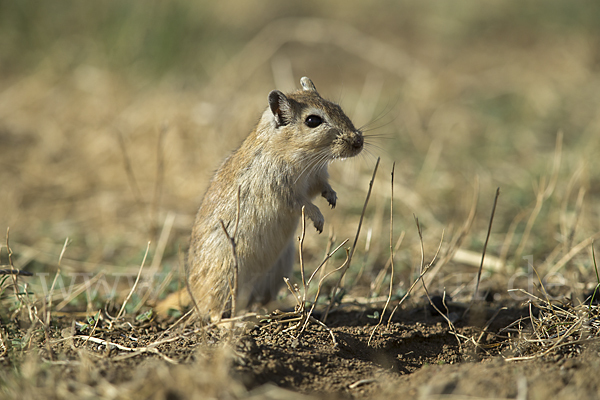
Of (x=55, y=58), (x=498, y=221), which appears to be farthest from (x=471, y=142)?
(x=55, y=58)

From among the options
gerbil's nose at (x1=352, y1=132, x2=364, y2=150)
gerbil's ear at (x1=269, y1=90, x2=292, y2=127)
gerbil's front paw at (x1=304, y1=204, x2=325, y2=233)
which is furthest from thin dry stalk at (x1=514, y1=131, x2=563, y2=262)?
gerbil's ear at (x1=269, y1=90, x2=292, y2=127)

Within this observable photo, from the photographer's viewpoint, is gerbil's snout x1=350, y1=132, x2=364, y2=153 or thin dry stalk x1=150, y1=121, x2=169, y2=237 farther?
thin dry stalk x1=150, y1=121, x2=169, y2=237

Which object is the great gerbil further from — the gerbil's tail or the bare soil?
the bare soil

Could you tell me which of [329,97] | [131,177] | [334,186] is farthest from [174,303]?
[329,97]

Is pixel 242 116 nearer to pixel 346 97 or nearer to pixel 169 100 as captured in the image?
pixel 169 100

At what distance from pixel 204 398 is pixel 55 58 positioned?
8745 mm

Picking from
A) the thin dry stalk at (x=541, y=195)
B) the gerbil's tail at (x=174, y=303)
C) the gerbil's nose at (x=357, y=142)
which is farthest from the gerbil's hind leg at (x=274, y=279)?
the thin dry stalk at (x=541, y=195)

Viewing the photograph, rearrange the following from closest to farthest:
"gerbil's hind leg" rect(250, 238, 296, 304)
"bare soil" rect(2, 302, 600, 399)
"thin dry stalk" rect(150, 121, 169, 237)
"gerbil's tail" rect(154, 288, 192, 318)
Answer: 1. "bare soil" rect(2, 302, 600, 399)
2. "gerbil's tail" rect(154, 288, 192, 318)
3. "gerbil's hind leg" rect(250, 238, 296, 304)
4. "thin dry stalk" rect(150, 121, 169, 237)

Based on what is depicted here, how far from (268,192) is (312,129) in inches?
20.8

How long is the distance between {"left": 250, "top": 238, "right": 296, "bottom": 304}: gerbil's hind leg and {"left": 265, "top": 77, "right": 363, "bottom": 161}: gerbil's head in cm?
79

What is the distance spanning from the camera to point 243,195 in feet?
12.2

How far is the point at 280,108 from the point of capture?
3.75 m

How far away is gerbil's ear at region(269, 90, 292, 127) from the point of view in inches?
145

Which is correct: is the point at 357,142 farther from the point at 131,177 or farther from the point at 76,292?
the point at 131,177
